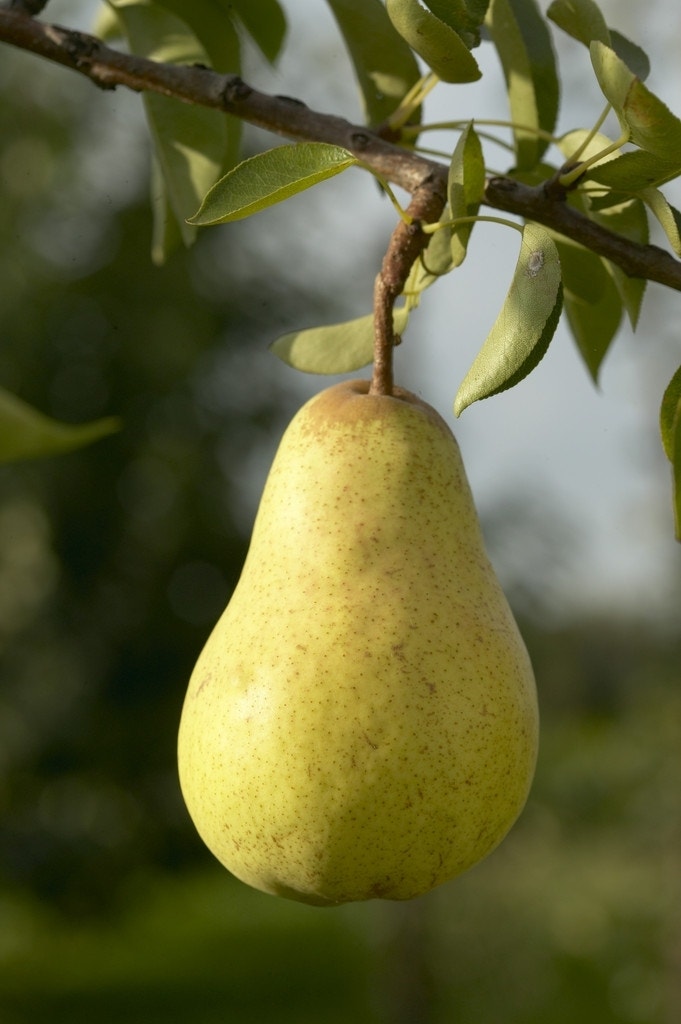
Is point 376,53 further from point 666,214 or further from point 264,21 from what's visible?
point 666,214

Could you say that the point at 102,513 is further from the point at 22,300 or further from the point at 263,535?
the point at 263,535

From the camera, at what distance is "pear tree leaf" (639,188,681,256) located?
729 millimetres

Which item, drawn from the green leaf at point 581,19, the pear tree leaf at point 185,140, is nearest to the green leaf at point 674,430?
the green leaf at point 581,19

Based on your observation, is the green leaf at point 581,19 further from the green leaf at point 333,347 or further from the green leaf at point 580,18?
the green leaf at point 333,347

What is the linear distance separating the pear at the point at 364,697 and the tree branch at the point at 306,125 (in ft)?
0.57

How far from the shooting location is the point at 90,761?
26.7 ft

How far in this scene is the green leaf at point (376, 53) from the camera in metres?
1.12

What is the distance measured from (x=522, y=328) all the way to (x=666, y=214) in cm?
17

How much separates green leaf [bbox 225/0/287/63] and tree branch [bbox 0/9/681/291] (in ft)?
0.86

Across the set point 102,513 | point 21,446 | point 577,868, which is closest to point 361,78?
→ point 21,446

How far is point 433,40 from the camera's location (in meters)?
0.77

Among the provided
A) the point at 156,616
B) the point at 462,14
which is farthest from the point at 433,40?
the point at 156,616

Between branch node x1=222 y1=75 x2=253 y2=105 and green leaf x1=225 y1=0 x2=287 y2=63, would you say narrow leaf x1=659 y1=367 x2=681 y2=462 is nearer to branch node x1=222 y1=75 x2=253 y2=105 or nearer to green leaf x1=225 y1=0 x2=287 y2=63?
branch node x1=222 y1=75 x2=253 y2=105

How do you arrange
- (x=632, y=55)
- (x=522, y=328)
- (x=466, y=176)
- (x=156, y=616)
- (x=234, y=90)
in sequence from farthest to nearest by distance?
1. (x=156, y=616)
2. (x=632, y=55)
3. (x=234, y=90)
4. (x=466, y=176)
5. (x=522, y=328)
